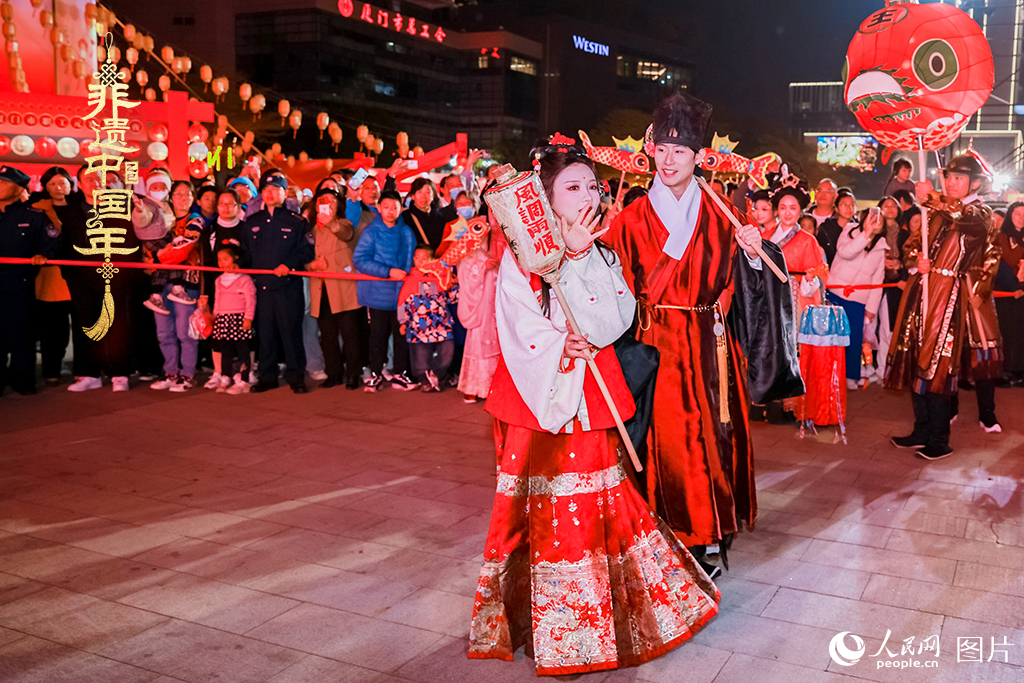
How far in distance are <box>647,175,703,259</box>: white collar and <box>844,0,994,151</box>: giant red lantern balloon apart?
87.1 inches

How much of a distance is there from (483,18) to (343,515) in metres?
58.0

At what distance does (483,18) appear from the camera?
58281 millimetres

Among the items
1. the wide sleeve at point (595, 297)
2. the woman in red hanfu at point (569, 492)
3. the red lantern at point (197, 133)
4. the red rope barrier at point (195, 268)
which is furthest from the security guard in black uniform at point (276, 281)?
the red lantern at point (197, 133)

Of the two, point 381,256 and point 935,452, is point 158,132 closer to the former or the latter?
point 381,256

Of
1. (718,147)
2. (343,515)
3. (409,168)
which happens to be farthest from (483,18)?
(343,515)

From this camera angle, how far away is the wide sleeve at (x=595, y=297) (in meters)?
2.85

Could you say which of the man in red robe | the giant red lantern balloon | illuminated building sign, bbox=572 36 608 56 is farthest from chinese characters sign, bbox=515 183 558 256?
illuminated building sign, bbox=572 36 608 56

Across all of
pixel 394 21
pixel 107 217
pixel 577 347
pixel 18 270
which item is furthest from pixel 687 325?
pixel 394 21

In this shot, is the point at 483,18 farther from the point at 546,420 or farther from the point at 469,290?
the point at 546,420

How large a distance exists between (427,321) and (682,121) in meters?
4.61

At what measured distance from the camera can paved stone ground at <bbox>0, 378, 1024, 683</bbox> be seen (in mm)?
3039

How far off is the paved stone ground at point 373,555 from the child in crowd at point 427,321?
138cm

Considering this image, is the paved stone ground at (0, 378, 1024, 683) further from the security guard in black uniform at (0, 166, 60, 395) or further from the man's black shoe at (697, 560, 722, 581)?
the security guard in black uniform at (0, 166, 60, 395)

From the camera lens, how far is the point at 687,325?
11.8 ft
